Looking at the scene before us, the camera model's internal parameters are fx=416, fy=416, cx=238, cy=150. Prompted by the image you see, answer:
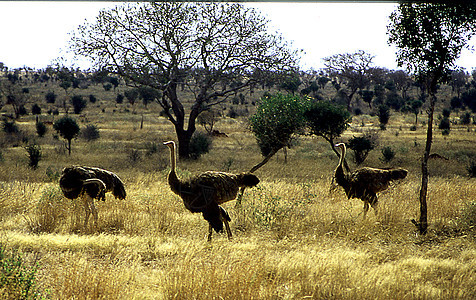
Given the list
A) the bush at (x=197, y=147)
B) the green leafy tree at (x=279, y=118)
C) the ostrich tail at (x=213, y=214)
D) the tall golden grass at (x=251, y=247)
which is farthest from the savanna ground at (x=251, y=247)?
the bush at (x=197, y=147)

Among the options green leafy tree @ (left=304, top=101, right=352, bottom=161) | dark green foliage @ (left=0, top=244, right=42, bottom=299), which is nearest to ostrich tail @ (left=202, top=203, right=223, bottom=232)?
dark green foliage @ (left=0, top=244, right=42, bottom=299)

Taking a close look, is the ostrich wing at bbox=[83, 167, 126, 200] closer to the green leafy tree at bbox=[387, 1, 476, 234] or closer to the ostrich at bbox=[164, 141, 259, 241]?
the ostrich at bbox=[164, 141, 259, 241]

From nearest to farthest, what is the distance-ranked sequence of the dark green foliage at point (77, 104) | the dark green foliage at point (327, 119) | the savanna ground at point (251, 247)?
the savanna ground at point (251, 247) → the dark green foliage at point (327, 119) → the dark green foliage at point (77, 104)

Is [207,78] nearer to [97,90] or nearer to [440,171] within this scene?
[440,171]

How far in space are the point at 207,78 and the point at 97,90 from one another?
2286 inches

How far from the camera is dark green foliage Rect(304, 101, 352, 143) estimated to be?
64.8 feet

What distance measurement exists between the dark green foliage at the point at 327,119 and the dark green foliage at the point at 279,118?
7.17 meters

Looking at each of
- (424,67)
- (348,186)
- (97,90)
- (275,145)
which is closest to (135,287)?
(348,186)

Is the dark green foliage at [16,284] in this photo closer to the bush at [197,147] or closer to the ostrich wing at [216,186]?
the ostrich wing at [216,186]

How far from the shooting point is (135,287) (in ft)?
16.7

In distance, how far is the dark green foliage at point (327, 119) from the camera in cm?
1977

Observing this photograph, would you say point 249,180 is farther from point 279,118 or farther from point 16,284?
point 279,118


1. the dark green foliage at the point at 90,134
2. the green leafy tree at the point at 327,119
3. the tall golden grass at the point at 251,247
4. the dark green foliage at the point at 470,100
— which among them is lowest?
the dark green foliage at the point at 90,134

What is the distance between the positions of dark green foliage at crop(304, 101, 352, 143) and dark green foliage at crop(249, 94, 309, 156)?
717 centimetres
